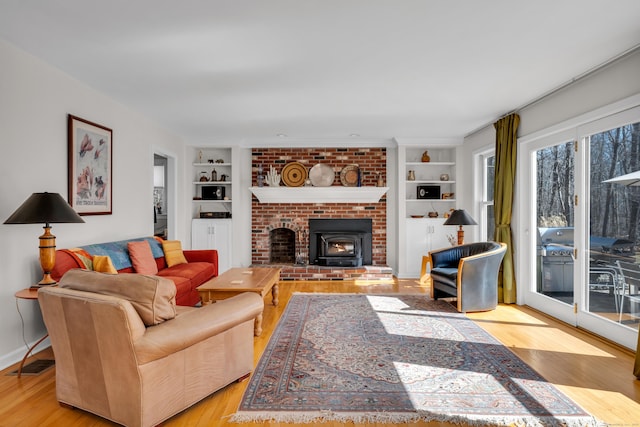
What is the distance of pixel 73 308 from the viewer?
6.52ft

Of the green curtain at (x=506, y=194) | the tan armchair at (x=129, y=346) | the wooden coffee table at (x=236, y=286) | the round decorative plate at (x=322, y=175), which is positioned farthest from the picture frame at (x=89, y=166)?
the green curtain at (x=506, y=194)

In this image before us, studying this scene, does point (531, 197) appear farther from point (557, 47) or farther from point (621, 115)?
point (557, 47)

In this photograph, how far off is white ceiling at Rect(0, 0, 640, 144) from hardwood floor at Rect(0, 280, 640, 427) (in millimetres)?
2440

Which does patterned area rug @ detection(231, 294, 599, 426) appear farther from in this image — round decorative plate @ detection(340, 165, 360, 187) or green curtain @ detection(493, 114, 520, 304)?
round decorative plate @ detection(340, 165, 360, 187)

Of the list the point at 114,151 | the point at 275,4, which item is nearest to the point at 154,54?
the point at 275,4

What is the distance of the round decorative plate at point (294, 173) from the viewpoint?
6.88 metres

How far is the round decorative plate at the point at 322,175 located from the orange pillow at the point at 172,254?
280cm

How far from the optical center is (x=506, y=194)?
190 inches

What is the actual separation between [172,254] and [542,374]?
13.6 feet

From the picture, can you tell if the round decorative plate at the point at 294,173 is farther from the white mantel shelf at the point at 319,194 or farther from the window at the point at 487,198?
the window at the point at 487,198

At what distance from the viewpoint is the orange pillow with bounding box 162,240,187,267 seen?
475 centimetres

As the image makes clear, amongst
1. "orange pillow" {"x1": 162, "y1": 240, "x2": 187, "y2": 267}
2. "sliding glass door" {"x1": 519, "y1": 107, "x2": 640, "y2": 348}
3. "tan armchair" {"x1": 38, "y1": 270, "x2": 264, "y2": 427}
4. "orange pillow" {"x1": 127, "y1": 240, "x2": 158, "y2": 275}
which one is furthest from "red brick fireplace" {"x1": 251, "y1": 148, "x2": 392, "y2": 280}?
"tan armchair" {"x1": 38, "y1": 270, "x2": 264, "y2": 427}

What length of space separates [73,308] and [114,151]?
9.58ft

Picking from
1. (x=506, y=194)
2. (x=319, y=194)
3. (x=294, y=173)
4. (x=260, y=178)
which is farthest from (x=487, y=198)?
(x=260, y=178)
